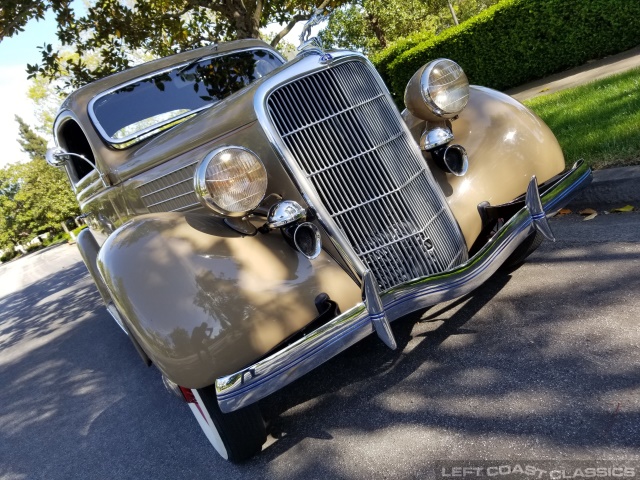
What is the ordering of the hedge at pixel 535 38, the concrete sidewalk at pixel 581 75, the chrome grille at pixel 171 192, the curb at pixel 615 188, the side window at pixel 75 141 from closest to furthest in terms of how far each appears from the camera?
the chrome grille at pixel 171 192
the curb at pixel 615 188
the side window at pixel 75 141
the concrete sidewalk at pixel 581 75
the hedge at pixel 535 38

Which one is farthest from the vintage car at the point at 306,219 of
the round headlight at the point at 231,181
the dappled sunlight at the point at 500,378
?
the dappled sunlight at the point at 500,378

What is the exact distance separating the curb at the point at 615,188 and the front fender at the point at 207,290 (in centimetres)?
221

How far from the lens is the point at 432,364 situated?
Answer: 2.48 m

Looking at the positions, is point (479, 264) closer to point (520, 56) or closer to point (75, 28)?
point (75, 28)

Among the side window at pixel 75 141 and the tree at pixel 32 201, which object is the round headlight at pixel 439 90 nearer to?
the side window at pixel 75 141

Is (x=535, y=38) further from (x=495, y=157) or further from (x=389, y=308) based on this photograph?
(x=389, y=308)

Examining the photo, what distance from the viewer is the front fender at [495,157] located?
2779 millimetres

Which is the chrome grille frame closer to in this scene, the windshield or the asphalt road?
the asphalt road

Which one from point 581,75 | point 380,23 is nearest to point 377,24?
point 380,23

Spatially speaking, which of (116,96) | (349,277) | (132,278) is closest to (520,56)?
(116,96)

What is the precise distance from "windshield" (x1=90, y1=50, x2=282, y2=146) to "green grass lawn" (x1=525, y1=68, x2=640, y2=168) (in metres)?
2.75

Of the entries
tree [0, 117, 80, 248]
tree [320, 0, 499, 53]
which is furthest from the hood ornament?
tree [0, 117, 80, 248]

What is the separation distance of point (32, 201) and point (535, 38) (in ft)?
120

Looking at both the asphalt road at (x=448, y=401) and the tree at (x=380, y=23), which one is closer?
the asphalt road at (x=448, y=401)
